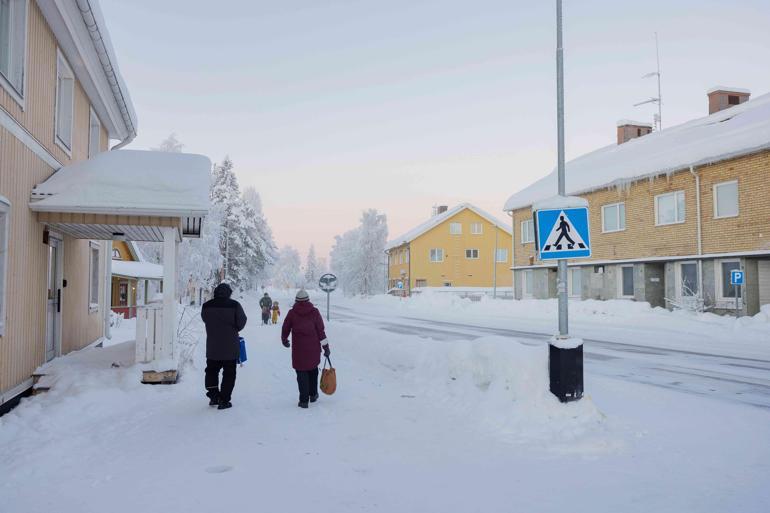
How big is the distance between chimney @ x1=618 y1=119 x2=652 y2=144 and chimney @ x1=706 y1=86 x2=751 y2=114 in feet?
16.3

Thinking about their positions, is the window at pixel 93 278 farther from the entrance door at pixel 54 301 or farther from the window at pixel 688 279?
the window at pixel 688 279

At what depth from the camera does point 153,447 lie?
19.1ft

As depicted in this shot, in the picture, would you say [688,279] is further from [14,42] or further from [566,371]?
[14,42]

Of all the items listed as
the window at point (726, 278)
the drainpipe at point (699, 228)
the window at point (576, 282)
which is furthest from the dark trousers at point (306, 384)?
the window at point (576, 282)

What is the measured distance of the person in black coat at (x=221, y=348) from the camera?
25.4 ft

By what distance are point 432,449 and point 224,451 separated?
205 cm

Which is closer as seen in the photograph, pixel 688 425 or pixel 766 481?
pixel 766 481

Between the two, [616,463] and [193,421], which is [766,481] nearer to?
[616,463]

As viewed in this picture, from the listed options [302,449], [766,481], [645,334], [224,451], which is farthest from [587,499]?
[645,334]

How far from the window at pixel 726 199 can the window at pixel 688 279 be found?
225 centimetres

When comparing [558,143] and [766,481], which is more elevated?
[558,143]

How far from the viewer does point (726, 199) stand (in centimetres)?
2086

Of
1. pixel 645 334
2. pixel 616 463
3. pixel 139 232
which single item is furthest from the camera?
pixel 645 334

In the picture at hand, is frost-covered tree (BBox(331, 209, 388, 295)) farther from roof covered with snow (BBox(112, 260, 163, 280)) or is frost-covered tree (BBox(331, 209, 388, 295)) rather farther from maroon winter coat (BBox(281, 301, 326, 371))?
maroon winter coat (BBox(281, 301, 326, 371))
